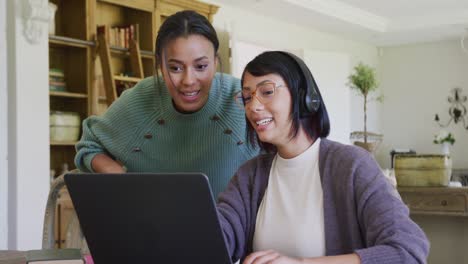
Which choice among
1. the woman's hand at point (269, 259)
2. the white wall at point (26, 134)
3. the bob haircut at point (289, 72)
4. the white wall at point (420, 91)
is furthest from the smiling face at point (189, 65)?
the white wall at point (420, 91)

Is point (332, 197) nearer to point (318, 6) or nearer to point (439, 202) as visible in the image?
point (439, 202)

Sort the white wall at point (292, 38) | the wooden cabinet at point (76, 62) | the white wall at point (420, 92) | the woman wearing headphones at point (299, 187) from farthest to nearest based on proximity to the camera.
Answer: the white wall at point (420, 92)
the white wall at point (292, 38)
the wooden cabinet at point (76, 62)
the woman wearing headphones at point (299, 187)

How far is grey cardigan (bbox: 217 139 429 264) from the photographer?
106cm

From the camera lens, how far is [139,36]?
5719 mm

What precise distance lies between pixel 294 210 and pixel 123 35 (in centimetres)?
439

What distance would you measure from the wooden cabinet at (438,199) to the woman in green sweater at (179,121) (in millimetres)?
1572

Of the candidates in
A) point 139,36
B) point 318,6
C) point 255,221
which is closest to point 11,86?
point 139,36

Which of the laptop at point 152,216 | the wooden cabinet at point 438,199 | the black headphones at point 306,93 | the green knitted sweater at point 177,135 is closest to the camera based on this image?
the laptop at point 152,216

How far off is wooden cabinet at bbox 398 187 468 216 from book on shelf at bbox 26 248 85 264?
6.54 feet

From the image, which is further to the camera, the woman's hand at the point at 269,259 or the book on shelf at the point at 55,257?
the book on shelf at the point at 55,257

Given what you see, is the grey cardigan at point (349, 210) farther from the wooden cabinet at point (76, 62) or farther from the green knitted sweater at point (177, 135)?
the wooden cabinet at point (76, 62)

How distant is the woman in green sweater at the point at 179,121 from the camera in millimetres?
1493

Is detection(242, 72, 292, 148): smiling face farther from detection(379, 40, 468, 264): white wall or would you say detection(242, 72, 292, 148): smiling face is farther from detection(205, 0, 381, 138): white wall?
detection(379, 40, 468, 264): white wall

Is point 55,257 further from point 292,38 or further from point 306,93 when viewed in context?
point 292,38
